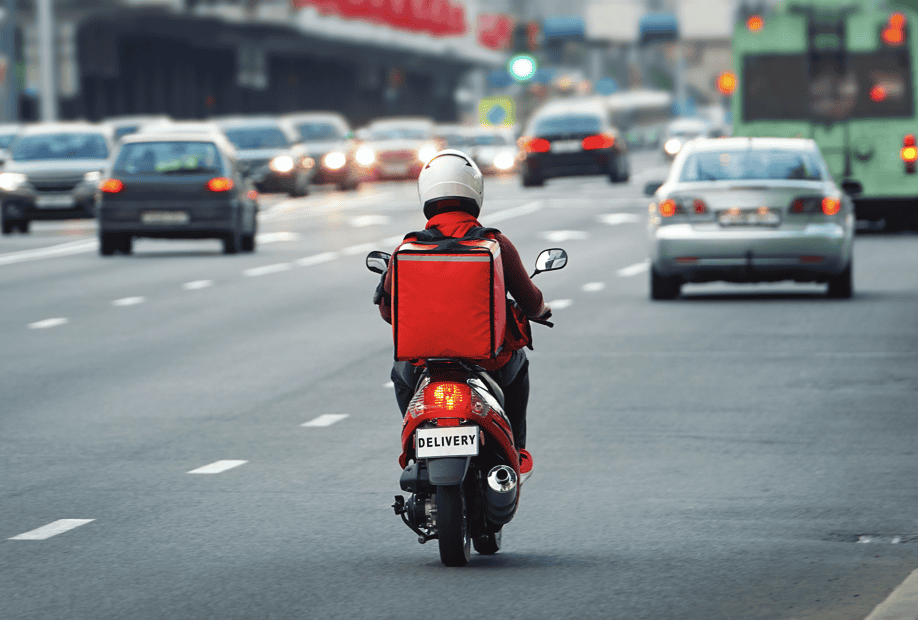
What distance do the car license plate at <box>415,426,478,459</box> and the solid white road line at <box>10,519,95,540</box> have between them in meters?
1.76

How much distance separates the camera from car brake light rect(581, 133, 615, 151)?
45.8 m

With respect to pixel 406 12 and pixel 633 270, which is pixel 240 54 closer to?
pixel 406 12

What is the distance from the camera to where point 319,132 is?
161ft

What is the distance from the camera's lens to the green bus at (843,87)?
1069 inches

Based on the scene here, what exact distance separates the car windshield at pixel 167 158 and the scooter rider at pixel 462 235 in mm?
19623

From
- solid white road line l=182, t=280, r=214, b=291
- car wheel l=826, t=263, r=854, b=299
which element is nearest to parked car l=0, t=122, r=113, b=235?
solid white road line l=182, t=280, r=214, b=291

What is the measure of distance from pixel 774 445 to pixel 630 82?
6955 inches

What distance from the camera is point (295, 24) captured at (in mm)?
71875

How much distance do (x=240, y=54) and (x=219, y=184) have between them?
51605 mm

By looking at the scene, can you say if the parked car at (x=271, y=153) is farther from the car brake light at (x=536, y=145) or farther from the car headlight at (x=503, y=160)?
the car headlight at (x=503, y=160)

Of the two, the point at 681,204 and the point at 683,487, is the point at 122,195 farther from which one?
the point at 683,487

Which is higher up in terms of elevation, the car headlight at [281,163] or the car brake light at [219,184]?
the car brake light at [219,184]

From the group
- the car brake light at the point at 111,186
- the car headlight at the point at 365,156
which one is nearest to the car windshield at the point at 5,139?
the car headlight at the point at 365,156

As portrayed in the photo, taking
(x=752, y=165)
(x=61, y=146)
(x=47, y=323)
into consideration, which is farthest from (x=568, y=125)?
(x=47, y=323)
